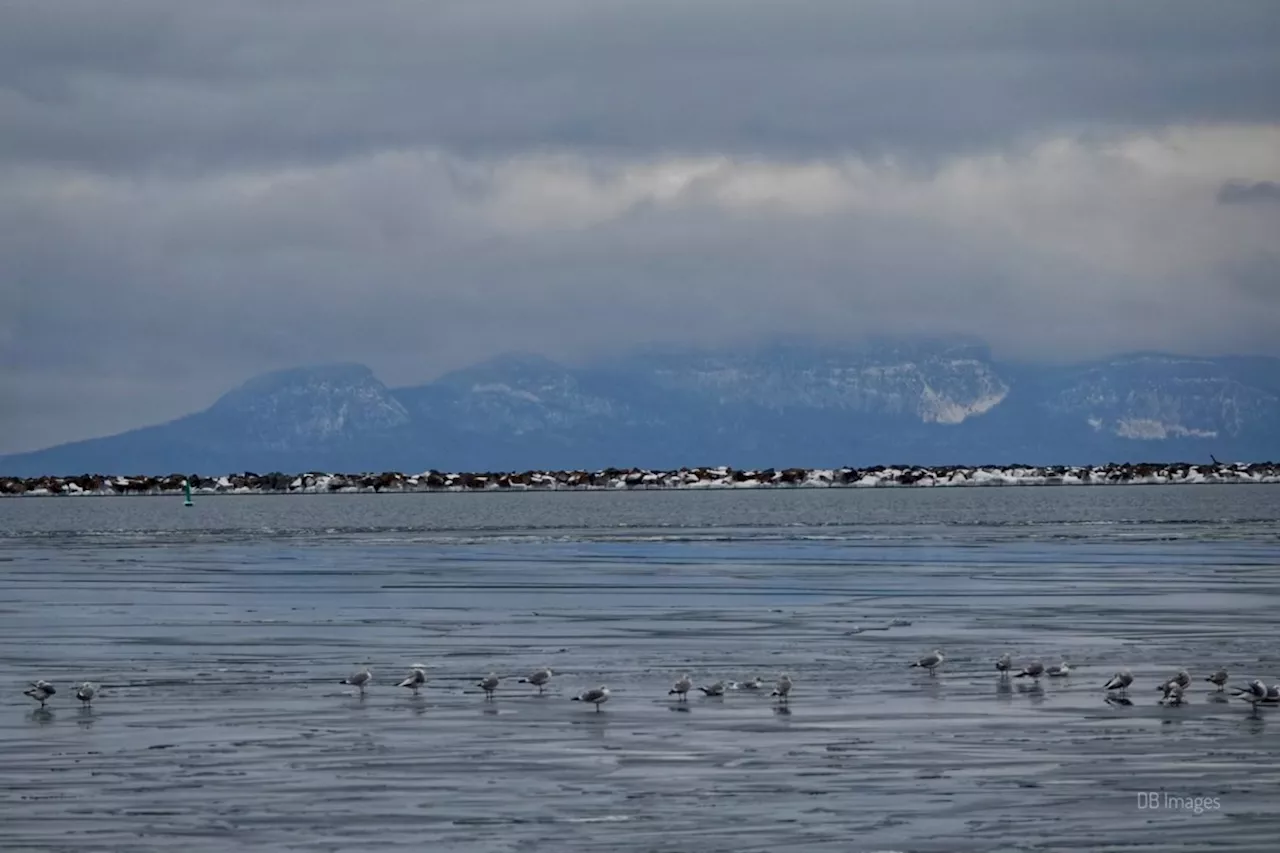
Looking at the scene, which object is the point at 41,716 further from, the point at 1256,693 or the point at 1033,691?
the point at 1256,693

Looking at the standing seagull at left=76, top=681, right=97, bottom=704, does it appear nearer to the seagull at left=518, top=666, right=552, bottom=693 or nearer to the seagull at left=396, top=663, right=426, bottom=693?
the seagull at left=396, top=663, right=426, bottom=693

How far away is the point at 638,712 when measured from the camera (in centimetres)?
2420

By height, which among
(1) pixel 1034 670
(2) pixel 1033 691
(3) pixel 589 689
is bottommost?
(2) pixel 1033 691

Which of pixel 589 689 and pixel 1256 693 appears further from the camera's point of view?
pixel 589 689

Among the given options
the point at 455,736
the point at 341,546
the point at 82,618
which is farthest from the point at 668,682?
the point at 341,546

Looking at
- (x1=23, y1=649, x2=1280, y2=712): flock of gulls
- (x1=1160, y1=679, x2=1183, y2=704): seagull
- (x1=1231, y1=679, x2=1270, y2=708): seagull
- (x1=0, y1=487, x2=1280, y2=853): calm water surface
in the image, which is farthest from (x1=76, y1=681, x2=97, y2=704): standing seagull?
(x1=1231, y1=679, x2=1270, y2=708): seagull

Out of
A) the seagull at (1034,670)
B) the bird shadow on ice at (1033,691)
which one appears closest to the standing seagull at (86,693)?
the bird shadow on ice at (1033,691)

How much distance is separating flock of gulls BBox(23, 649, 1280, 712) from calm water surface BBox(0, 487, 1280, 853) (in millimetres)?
233

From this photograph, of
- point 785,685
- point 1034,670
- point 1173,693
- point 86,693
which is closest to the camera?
point 1173,693

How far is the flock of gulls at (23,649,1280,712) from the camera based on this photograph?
24.1m

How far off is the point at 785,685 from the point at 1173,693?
15.0 ft

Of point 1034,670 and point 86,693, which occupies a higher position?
point 1034,670

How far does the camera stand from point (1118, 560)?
56.4m

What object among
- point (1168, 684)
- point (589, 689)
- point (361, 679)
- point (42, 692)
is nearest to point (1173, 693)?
point (1168, 684)
